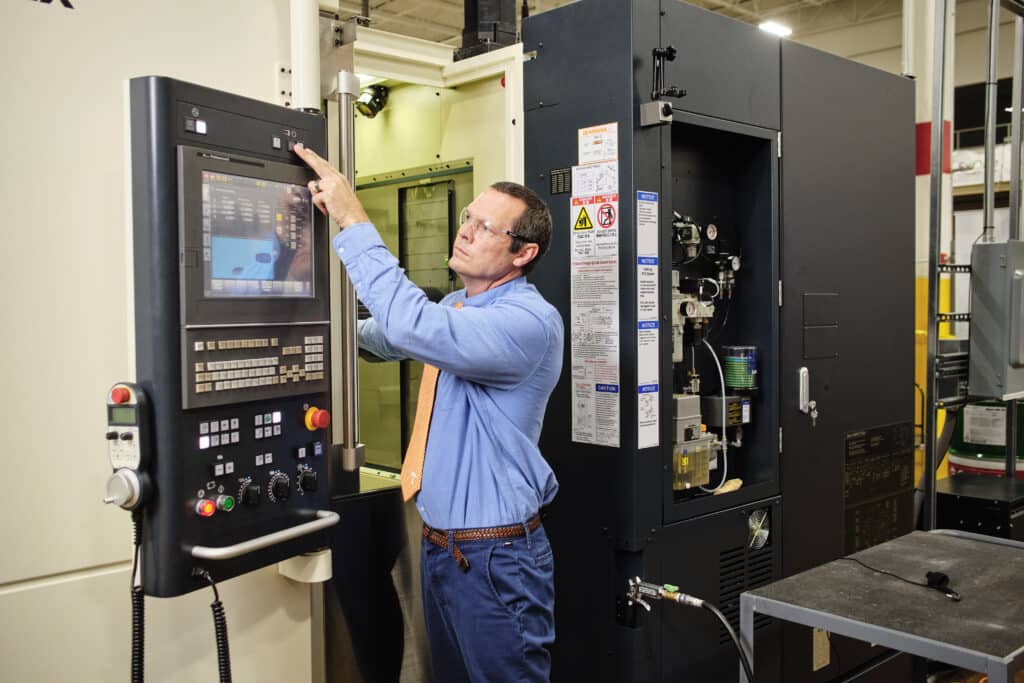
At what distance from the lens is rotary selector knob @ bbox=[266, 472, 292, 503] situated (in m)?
1.59

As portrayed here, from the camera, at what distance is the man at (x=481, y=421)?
1.64 meters

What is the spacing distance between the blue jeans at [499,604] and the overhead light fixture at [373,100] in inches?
61.2

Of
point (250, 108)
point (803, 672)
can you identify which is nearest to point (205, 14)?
point (250, 108)

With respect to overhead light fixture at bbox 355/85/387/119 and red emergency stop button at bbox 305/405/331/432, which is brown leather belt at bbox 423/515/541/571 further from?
overhead light fixture at bbox 355/85/387/119

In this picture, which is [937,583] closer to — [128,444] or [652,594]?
[652,594]

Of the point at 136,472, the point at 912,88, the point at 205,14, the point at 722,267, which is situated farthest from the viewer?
the point at 912,88

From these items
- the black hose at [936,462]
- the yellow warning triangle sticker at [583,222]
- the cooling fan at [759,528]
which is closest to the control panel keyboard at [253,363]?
the yellow warning triangle sticker at [583,222]

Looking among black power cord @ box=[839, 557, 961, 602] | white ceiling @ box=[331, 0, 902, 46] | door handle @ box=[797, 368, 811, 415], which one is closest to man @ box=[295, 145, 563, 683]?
black power cord @ box=[839, 557, 961, 602]

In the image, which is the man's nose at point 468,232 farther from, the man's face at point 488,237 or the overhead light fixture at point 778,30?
the overhead light fixture at point 778,30

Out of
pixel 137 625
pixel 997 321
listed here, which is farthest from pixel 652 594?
pixel 997 321

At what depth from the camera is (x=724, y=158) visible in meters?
2.76

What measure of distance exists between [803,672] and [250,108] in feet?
7.91

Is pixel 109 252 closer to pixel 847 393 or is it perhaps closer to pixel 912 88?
pixel 847 393

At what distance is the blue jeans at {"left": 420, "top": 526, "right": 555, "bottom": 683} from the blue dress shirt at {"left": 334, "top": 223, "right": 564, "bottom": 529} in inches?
2.8
